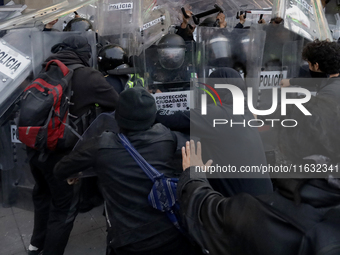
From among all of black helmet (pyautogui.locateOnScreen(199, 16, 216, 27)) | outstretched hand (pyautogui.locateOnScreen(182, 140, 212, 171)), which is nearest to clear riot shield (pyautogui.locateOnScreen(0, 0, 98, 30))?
black helmet (pyautogui.locateOnScreen(199, 16, 216, 27))

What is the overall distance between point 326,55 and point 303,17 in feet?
3.41

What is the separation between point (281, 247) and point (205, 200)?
42 centimetres

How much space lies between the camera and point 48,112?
8.92 feet

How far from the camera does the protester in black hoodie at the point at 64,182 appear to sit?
113 inches

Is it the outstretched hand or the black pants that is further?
the black pants

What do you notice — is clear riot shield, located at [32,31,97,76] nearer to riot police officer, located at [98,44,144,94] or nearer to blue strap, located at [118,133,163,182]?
riot police officer, located at [98,44,144,94]

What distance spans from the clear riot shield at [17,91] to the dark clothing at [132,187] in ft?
6.89

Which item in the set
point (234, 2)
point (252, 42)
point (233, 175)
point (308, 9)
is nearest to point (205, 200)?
point (233, 175)

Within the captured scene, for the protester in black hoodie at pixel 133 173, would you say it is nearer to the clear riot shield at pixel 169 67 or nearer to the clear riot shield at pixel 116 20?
the clear riot shield at pixel 169 67

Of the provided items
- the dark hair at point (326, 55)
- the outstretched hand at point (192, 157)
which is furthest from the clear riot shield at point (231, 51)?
the outstretched hand at point (192, 157)

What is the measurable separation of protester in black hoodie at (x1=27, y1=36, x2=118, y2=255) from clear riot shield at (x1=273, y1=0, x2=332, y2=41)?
7.04 feet

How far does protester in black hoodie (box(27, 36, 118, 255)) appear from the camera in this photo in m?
2.88

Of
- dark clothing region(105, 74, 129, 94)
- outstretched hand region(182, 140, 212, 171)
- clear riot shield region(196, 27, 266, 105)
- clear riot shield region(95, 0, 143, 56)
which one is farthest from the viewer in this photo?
clear riot shield region(95, 0, 143, 56)

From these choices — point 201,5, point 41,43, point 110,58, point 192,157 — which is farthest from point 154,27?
point 192,157
